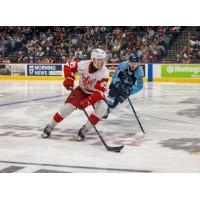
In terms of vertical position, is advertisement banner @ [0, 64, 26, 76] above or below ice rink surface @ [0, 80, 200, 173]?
above

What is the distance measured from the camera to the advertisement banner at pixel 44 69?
60.7 feet

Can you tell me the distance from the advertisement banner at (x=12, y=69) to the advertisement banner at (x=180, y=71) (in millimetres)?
6335

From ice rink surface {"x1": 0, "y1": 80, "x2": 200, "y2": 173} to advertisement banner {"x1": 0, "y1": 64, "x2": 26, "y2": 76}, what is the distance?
10623 millimetres

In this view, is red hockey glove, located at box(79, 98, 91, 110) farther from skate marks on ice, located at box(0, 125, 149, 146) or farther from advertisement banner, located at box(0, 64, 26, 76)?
advertisement banner, located at box(0, 64, 26, 76)

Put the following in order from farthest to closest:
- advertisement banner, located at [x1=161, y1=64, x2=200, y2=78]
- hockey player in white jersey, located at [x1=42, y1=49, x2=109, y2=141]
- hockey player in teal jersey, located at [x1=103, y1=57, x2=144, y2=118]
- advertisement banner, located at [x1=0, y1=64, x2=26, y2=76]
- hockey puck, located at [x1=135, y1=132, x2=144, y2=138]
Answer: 1. advertisement banner, located at [x1=0, y1=64, x2=26, y2=76]
2. advertisement banner, located at [x1=161, y1=64, x2=200, y2=78]
3. hockey player in teal jersey, located at [x1=103, y1=57, x2=144, y2=118]
4. hockey puck, located at [x1=135, y1=132, x2=144, y2=138]
5. hockey player in white jersey, located at [x1=42, y1=49, x2=109, y2=141]

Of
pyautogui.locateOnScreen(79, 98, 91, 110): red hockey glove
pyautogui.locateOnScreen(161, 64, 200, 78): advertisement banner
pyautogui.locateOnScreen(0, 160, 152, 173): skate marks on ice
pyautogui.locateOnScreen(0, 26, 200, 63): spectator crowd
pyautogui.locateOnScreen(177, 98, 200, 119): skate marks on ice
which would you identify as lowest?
pyautogui.locateOnScreen(0, 160, 152, 173): skate marks on ice

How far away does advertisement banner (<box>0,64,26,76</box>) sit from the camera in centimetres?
1910

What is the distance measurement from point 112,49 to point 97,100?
1249 centimetres

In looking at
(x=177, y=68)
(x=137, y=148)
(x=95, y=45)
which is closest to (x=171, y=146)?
(x=137, y=148)

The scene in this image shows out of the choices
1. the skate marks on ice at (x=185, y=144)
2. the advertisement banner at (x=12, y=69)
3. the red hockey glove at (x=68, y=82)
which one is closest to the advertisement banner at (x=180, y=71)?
the advertisement banner at (x=12, y=69)

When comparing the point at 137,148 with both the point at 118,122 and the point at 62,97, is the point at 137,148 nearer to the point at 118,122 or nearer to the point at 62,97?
the point at 118,122

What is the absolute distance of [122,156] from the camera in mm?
4430

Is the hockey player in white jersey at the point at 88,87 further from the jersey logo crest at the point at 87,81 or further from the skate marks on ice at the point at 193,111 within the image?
the skate marks on ice at the point at 193,111

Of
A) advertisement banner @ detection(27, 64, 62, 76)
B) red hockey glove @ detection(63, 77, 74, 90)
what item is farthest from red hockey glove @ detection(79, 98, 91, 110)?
advertisement banner @ detection(27, 64, 62, 76)
